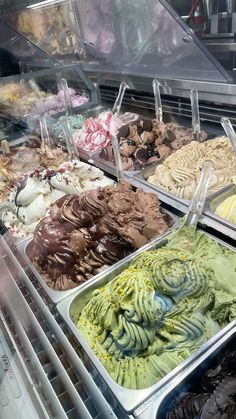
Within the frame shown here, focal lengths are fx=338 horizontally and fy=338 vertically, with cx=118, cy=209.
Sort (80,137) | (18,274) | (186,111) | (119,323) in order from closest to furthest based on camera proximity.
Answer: (119,323)
(18,274)
(186,111)
(80,137)

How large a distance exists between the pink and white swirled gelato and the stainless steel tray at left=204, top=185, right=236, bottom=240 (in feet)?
3.91

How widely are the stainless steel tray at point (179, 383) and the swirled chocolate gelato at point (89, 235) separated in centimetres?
60

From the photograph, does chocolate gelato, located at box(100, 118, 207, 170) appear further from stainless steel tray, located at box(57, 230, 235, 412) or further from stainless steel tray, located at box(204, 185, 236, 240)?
stainless steel tray, located at box(57, 230, 235, 412)

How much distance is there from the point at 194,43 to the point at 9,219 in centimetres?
185

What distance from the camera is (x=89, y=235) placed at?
5.25ft

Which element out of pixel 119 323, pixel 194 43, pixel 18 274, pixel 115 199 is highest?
pixel 194 43

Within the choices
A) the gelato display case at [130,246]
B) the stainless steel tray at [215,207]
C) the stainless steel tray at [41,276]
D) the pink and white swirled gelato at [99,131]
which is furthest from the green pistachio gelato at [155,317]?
the pink and white swirled gelato at [99,131]

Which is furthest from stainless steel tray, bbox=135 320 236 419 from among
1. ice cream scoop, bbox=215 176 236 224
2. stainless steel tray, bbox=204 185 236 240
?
ice cream scoop, bbox=215 176 236 224

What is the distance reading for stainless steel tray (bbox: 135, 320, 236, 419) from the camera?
3.15 ft

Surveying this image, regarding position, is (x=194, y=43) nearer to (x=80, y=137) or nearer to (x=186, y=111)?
(x=186, y=111)

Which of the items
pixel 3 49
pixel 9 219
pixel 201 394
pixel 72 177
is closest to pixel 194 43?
pixel 72 177

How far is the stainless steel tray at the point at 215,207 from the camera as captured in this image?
159cm

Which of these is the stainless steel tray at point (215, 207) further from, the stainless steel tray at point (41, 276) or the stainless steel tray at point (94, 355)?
the stainless steel tray at point (41, 276)

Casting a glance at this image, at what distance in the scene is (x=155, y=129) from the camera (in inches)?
101
